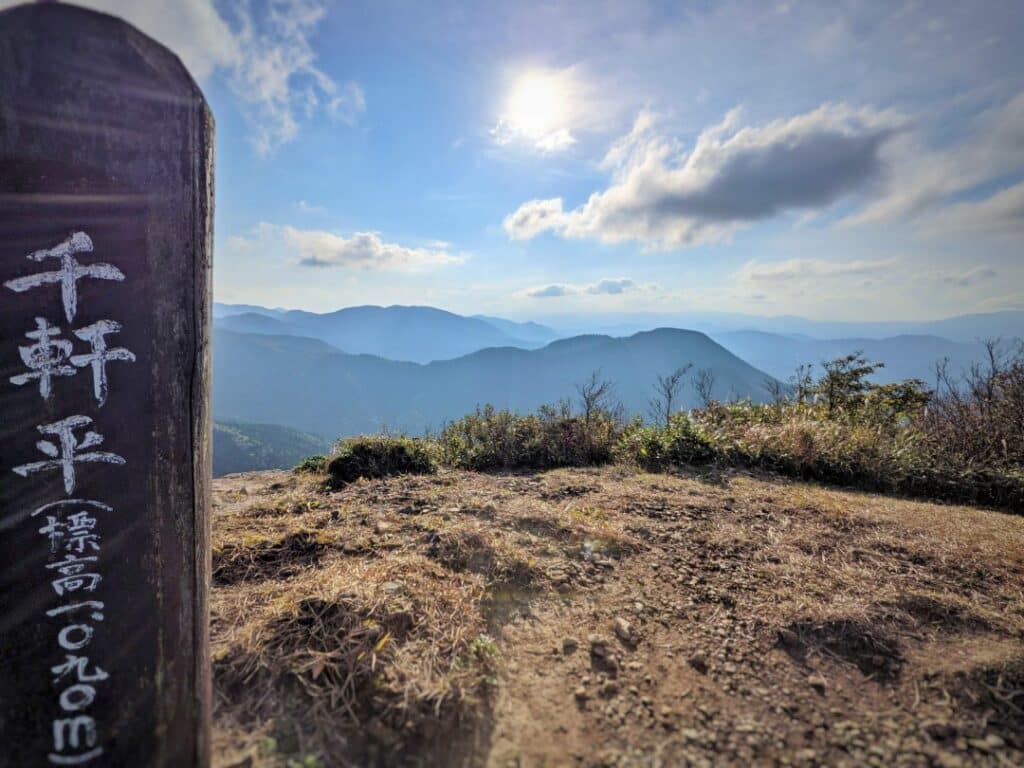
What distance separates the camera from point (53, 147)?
125 cm

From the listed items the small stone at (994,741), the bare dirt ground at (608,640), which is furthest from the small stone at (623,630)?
the small stone at (994,741)

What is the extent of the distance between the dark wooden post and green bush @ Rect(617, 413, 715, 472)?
214 inches

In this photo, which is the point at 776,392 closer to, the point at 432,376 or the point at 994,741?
the point at 994,741

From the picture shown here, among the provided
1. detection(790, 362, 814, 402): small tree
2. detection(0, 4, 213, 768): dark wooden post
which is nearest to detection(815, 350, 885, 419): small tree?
detection(790, 362, 814, 402): small tree

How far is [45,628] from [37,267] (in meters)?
1.02

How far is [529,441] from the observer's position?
21.7 feet

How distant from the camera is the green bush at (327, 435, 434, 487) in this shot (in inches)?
219

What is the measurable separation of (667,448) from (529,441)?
1910mm

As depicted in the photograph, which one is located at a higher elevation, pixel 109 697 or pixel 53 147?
pixel 53 147

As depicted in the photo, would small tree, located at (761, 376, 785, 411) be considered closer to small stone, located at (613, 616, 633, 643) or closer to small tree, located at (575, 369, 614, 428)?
small tree, located at (575, 369, 614, 428)

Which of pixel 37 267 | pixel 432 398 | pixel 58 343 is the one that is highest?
pixel 37 267

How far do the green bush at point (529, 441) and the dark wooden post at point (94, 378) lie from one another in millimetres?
5018

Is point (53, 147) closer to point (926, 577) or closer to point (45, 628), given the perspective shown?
point (45, 628)

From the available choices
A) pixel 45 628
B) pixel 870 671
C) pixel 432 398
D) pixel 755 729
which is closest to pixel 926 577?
Answer: pixel 870 671
